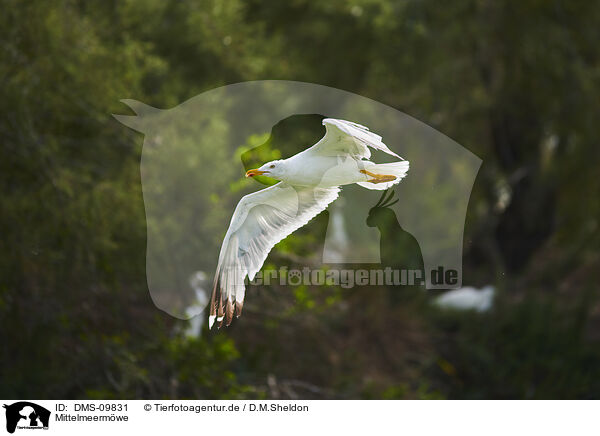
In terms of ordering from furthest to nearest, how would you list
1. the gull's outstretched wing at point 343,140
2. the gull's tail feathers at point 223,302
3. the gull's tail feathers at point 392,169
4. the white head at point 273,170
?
the gull's tail feathers at point 223,302 < the gull's tail feathers at point 392,169 < the white head at point 273,170 < the gull's outstretched wing at point 343,140

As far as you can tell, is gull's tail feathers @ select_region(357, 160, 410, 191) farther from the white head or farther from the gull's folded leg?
the white head

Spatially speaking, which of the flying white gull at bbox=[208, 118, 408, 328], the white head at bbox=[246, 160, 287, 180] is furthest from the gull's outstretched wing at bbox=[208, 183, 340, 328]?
the white head at bbox=[246, 160, 287, 180]

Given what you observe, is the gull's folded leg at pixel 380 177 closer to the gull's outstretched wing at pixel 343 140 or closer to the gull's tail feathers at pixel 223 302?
the gull's outstretched wing at pixel 343 140

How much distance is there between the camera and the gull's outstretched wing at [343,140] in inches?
152

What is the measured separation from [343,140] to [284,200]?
36.5 inches

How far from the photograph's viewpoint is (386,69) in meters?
9.42

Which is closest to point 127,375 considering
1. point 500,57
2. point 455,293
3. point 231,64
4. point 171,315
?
point 171,315

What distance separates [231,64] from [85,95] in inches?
81.8

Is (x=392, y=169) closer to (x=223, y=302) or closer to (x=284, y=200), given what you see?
(x=284, y=200)

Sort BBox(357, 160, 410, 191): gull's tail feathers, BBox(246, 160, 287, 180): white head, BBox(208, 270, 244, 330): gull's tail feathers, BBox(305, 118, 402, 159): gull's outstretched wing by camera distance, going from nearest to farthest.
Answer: BBox(305, 118, 402, 159): gull's outstretched wing → BBox(246, 160, 287, 180): white head → BBox(357, 160, 410, 191): gull's tail feathers → BBox(208, 270, 244, 330): gull's tail feathers

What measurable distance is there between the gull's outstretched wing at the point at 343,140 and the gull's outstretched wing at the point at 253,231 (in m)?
0.65

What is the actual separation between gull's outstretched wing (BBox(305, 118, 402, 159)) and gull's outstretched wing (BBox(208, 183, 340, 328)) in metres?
0.65

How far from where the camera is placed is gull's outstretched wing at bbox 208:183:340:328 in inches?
194

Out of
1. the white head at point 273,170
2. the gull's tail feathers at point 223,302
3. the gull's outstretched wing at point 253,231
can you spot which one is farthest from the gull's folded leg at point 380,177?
the gull's tail feathers at point 223,302
